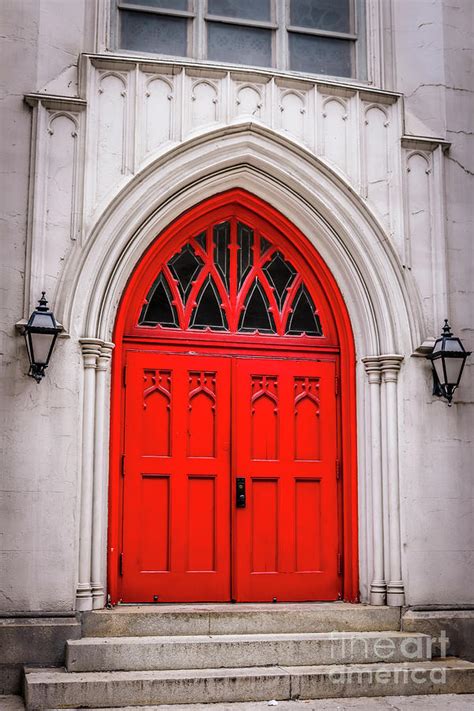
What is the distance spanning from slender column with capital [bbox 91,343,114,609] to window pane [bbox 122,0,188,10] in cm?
326

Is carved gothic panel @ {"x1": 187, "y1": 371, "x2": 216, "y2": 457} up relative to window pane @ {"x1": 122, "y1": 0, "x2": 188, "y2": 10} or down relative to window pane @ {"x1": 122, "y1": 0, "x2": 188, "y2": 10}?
down

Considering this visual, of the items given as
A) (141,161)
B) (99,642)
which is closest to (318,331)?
(141,161)

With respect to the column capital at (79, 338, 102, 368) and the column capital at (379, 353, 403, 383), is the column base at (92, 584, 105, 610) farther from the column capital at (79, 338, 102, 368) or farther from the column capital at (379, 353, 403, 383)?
the column capital at (379, 353, 403, 383)

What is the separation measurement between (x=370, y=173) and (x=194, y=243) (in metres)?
1.77

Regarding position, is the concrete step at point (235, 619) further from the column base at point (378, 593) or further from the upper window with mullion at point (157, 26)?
the upper window with mullion at point (157, 26)

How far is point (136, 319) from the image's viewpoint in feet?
26.2

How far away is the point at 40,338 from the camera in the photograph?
710cm

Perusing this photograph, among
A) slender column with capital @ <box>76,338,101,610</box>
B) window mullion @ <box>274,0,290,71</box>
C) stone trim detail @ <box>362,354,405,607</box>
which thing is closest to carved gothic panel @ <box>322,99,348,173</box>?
window mullion @ <box>274,0,290,71</box>

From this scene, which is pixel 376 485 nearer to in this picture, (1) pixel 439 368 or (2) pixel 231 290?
(1) pixel 439 368

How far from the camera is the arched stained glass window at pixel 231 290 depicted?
26.6 ft

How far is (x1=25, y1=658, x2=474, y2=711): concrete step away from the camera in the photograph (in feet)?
20.8

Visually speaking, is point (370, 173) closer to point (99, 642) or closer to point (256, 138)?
point (256, 138)

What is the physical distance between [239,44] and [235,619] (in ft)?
17.2

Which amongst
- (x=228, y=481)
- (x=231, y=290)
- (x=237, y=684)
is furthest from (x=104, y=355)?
(x=237, y=684)
